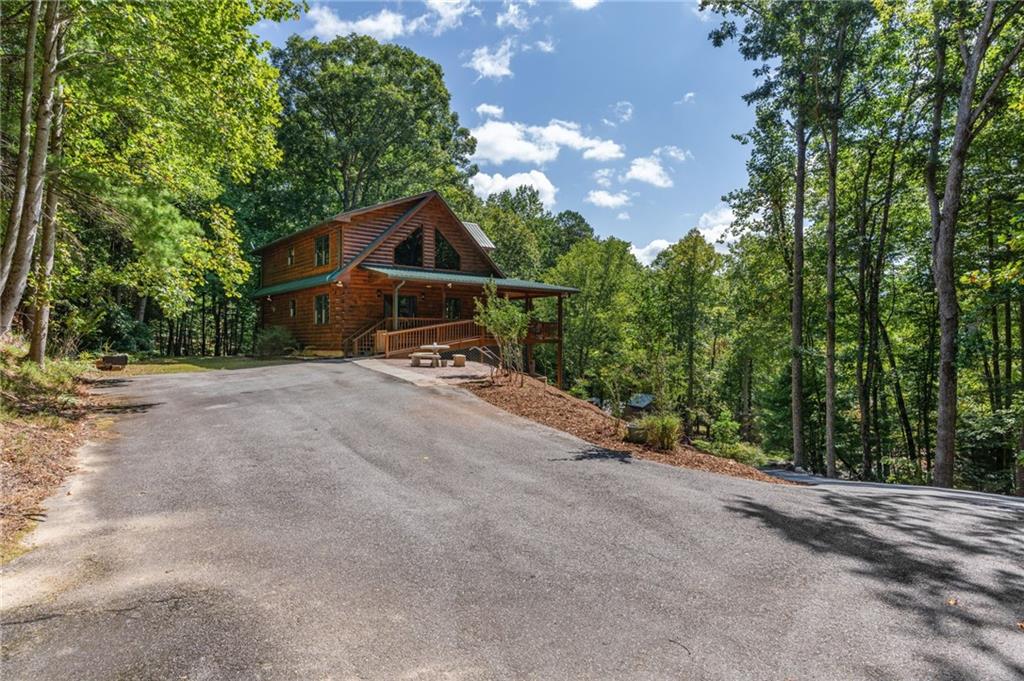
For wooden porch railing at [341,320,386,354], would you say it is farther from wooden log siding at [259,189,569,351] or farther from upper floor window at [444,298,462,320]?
upper floor window at [444,298,462,320]

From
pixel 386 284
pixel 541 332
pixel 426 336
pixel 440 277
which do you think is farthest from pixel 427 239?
pixel 541 332

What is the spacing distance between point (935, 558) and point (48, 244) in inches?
570

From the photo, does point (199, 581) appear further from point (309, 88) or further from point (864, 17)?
point (309, 88)

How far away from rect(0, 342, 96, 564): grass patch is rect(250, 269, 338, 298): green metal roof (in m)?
9.51

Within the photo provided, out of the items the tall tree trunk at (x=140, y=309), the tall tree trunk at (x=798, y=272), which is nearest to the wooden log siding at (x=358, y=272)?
the tall tree trunk at (x=140, y=309)

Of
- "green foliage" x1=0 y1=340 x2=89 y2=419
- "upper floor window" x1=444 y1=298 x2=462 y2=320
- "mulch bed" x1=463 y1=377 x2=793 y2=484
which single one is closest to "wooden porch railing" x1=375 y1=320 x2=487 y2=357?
"upper floor window" x1=444 y1=298 x2=462 y2=320

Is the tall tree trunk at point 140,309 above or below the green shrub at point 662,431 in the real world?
above

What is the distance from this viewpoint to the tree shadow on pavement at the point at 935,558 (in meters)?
2.85

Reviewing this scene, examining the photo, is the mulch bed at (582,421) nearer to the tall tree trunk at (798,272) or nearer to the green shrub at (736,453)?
the green shrub at (736,453)

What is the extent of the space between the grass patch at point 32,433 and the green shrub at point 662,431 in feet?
24.2

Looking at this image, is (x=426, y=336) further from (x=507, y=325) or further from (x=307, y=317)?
(x=507, y=325)

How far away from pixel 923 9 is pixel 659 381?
451 inches

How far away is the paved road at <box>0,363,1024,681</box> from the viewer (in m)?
2.57

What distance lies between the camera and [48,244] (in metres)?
9.38
